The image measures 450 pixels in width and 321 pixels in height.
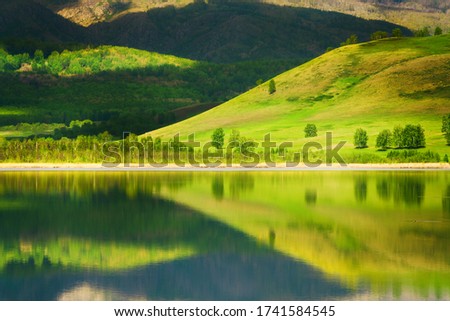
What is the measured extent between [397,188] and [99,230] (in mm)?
38953

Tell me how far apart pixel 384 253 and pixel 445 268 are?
5.24 metres

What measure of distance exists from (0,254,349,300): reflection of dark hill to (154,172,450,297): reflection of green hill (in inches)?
77.9

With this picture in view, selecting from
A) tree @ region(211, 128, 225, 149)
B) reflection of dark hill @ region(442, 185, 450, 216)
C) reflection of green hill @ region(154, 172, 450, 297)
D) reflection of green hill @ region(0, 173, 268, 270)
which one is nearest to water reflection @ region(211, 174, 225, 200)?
reflection of green hill @ region(154, 172, 450, 297)

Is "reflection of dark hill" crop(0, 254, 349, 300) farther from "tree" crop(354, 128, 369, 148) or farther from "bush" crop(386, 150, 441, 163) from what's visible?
"tree" crop(354, 128, 369, 148)

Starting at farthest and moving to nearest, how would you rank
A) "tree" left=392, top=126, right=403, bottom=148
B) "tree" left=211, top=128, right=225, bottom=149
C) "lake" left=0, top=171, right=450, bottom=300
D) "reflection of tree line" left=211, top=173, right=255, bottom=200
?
"tree" left=211, top=128, right=225, bottom=149 < "tree" left=392, top=126, right=403, bottom=148 < "reflection of tree line" left=211, top=173, right=255, bottom=200 < "lake" left=0, top=171, right=450, bottom=300

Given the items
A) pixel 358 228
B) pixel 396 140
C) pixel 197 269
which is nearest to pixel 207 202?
pixel 358 228

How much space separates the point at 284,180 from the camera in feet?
349

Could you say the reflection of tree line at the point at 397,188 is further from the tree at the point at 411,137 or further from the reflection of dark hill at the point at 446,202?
the tree at the point at 411,137

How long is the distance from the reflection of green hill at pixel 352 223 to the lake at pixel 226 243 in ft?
0.30

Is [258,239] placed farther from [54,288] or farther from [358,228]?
[54,288]

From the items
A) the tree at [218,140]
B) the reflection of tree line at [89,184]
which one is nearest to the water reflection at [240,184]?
the reflection of tree line at [89,184]

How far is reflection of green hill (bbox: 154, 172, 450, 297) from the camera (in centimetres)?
4522

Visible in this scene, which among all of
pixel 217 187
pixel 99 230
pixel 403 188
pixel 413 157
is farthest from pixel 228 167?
pixel 99 230

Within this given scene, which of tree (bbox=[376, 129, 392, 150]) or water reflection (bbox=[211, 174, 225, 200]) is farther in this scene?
tree (bbox=[376, 129, 392, 150])
